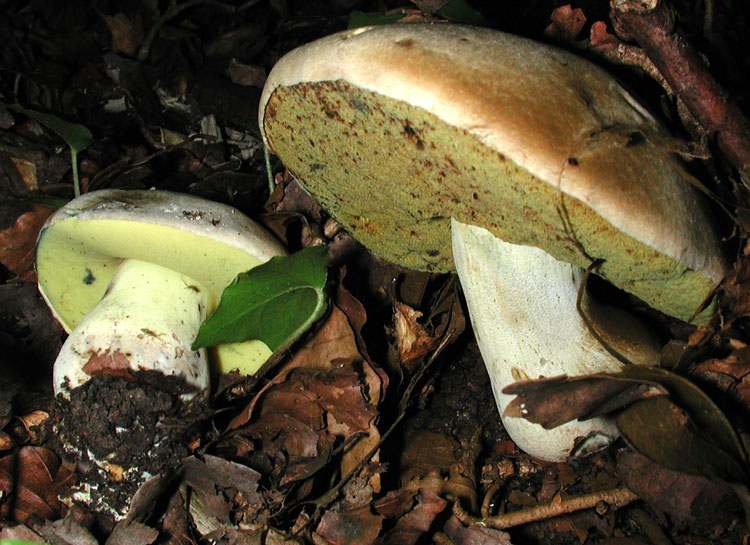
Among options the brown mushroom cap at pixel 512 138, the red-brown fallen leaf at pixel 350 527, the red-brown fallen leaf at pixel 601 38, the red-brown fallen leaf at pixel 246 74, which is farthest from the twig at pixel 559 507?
the red-brown fallen leaf at pixel 246 74

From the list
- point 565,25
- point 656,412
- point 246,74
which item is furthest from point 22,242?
point 656,412

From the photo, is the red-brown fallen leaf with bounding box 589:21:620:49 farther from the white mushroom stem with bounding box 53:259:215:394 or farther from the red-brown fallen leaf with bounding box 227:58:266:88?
the red-brown fallen leaf with bounding box 227:58:266:88

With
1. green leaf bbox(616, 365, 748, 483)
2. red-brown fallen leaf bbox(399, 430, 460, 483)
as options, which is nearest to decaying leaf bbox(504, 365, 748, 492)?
green leaf bbox(616, 365, 748, 483)

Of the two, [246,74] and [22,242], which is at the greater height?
[246,74]

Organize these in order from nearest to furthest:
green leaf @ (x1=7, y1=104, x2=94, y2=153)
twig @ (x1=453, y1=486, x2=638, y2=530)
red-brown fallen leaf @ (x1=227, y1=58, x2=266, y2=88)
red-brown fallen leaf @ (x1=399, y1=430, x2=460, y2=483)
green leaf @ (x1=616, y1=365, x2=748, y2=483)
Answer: green leaf @ (x1=616, y1=365, x2=748, y2=483) < twig @ (x1=453, y1=486, x2=638, y2=530) < red-brown fallen leaf @ (x1=399, y1=430, x2=460, y2=483) < green leaf @ (x1=7, y1=104, x2=94, y2=153) < red-brown fallen leaf @ (x1=227, y1=58, x2=266, y2=88)

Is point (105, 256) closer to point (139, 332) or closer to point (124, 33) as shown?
point (139, 332)

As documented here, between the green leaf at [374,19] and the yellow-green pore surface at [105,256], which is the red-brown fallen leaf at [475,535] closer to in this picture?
the yellow-green pore surface at [105,256]

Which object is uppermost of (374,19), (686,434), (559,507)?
(374,19)
